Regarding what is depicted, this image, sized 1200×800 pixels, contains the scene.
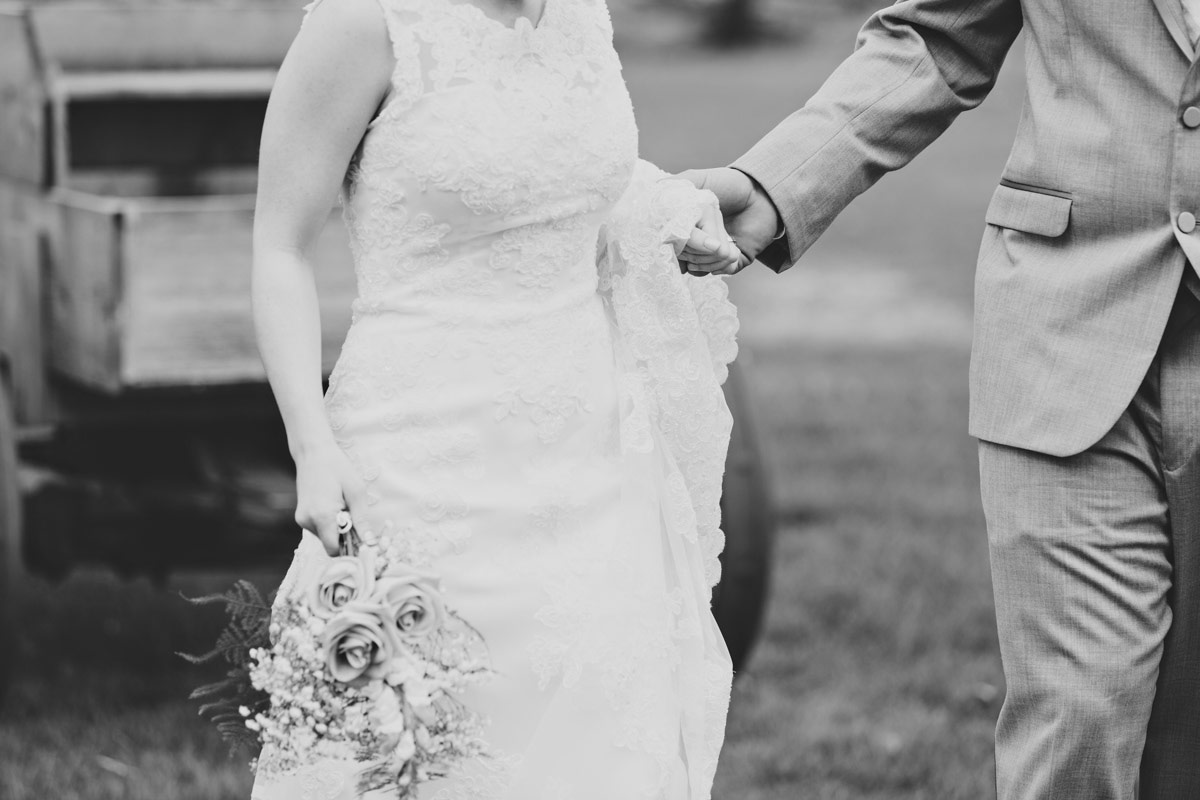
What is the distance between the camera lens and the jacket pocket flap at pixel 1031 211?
3105 mm

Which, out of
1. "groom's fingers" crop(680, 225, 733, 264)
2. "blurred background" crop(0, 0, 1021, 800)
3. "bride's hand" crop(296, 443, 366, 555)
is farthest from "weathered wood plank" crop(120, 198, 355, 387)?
"bride's hand" crop(296, 443, 366, 555)

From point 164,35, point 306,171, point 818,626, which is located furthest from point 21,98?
point 818,626

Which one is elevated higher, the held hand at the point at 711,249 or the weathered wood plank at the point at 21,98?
the held hand at the point at 711,249

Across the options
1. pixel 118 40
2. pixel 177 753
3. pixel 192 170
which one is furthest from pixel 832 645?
pixel 118 40

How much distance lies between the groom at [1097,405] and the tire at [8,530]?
2685 mm

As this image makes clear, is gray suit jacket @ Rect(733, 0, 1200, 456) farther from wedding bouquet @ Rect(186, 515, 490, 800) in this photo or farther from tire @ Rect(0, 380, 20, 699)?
tire @ Rect(0, 380, 20, 699)

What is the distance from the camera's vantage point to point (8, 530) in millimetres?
4859

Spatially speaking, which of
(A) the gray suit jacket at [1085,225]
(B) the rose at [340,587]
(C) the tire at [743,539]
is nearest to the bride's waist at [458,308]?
(B) the rose at [340,587]

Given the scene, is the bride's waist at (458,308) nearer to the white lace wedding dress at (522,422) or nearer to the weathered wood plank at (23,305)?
the white lace wedding dress at (522,422)

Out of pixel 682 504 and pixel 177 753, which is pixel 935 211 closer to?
pixel 177 753

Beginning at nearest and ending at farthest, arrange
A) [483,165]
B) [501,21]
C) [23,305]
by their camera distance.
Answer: [483,165]
[501,21]
[23,305]

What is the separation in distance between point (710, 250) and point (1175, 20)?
842mm

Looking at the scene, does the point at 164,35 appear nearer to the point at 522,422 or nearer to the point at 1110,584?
the point at 522,422

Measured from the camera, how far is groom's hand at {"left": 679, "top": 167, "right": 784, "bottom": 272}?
348cm
